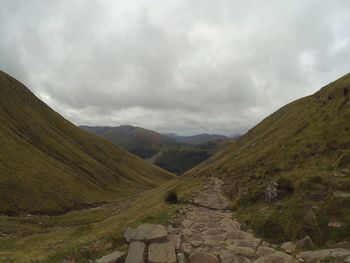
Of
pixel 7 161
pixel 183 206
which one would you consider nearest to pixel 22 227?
pixel 7 161

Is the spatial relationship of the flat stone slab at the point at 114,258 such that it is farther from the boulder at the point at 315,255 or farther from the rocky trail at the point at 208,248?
the boulder at the point at 315,255

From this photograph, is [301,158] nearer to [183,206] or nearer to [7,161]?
[183,206]

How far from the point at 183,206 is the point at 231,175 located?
2559 cm

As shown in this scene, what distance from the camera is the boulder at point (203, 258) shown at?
1725 centimetres

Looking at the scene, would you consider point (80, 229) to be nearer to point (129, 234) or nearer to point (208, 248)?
point (129, 234)

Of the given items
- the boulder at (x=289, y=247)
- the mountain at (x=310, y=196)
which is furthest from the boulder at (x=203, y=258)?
the mountain at (x=310, y=196)

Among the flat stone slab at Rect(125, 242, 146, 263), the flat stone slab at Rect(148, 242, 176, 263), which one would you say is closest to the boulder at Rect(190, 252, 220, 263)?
the flat stone slab at Rect(148, 242, 176, 263)

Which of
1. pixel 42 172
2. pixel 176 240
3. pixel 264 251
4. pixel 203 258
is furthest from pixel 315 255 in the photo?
pixel 42 172

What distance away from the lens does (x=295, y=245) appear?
58.1 feet

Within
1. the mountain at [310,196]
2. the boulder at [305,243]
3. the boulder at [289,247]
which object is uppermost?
the mountain at [310,196]

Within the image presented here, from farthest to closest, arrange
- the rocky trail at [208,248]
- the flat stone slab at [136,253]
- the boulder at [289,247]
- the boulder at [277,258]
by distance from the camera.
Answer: the boulder at [289,247] < the flat stone slab at [136,253] < the rocky trail at [208,248] < the boulder at [277,258]

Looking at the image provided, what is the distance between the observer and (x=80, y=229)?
6612cm

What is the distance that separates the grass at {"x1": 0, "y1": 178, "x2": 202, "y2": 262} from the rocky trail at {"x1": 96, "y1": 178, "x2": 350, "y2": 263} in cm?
146

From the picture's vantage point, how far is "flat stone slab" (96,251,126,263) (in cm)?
1753
